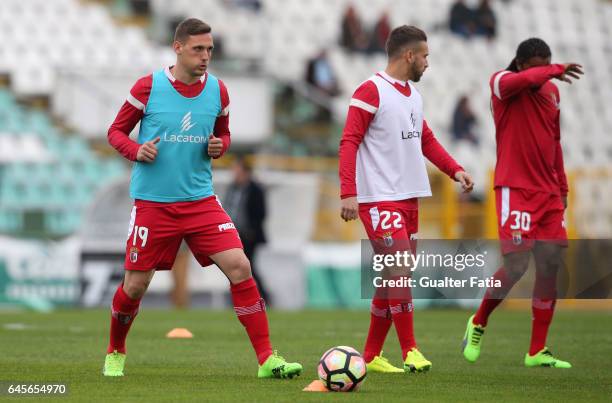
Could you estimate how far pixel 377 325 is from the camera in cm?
862

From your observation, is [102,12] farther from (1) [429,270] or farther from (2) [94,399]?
(2) [94,399]

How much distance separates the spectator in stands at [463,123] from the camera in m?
25.9

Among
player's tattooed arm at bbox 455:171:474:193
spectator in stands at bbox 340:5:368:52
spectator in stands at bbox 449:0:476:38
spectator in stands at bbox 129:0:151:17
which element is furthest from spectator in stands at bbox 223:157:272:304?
spectator in stands at bbox 449:0:476:38

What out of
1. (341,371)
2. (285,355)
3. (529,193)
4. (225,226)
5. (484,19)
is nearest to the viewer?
(341,371)

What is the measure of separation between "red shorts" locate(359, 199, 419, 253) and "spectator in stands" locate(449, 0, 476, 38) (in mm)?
20371

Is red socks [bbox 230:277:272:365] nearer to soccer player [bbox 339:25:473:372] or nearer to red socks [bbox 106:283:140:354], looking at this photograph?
red socks [bbox 106:283:140:354]

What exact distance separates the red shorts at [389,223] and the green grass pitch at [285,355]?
90 cm

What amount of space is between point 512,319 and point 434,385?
8460 millimetres

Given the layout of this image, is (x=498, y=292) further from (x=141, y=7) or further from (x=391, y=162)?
(x=141, y=7)

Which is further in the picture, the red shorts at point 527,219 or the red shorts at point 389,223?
the red shorts at point 527,219

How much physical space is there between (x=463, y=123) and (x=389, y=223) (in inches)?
701

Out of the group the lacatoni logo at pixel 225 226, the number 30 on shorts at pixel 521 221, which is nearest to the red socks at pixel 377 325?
the number 30 on shorts at pixel 521 221

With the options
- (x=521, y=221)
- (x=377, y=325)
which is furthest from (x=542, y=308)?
(x=377, y=325)

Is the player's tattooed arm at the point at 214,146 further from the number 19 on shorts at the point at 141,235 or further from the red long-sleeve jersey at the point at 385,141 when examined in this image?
the red long-sleeve jersey at the point at 385,141
